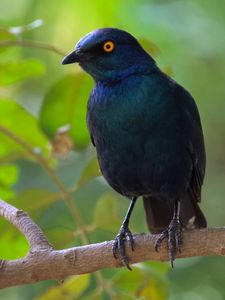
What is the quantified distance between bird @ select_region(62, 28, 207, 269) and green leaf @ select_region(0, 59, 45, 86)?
1.20 feet

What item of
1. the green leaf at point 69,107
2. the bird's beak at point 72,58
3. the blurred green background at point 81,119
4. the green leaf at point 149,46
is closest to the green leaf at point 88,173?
the blurred green background at point 81,119

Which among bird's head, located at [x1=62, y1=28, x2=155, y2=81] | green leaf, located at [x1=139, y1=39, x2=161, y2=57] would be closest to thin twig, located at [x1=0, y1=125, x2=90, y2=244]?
bird's head, located at [x1=62, y1=28, x2=155, y2=81]

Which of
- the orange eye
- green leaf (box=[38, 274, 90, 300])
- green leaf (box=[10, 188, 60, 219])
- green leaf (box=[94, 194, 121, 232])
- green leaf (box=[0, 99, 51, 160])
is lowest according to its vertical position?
green leaf (box=[38, 274, 90, 300])

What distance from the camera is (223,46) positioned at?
7.30 meters

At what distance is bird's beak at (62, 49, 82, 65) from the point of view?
4.34 metres

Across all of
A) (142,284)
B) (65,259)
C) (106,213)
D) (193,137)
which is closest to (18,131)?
(106,213)

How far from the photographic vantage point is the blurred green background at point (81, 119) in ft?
14.6

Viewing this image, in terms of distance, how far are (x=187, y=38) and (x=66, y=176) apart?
1775 mm

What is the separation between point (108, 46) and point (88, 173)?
726 mm

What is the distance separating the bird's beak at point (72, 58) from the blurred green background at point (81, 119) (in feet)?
0.98

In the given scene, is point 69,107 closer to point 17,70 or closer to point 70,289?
point 17,70

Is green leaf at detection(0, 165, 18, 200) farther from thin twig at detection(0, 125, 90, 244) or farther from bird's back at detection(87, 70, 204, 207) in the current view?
bird's back at detection(87, 70, 204, 207)

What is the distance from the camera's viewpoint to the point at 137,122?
4.36 m

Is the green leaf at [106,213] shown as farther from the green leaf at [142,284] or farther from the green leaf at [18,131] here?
the green leaf at [18,131]
